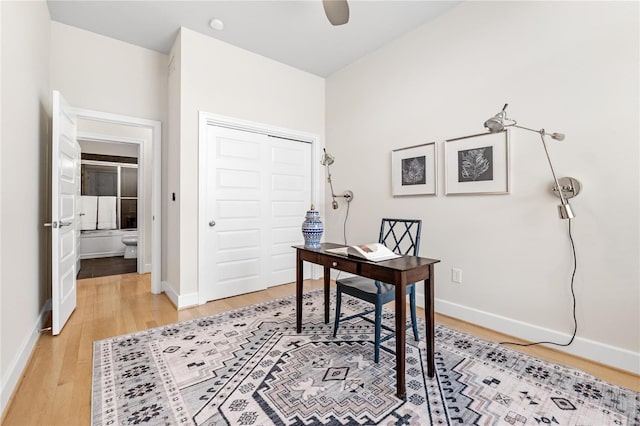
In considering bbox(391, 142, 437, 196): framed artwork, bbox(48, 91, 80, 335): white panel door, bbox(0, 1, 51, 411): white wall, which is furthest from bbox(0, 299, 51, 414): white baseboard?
bbox(391, 142, 437, 196): framed artwork

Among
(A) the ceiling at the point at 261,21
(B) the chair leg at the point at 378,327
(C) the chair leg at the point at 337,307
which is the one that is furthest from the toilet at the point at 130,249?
(B) the chair leg at the point at 378,327

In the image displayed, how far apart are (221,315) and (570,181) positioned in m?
3.00

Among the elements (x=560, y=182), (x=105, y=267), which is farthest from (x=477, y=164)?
(x=105, y=267)

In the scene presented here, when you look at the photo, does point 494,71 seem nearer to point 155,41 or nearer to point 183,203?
point 183,203

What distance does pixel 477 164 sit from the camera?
2480 millimetres

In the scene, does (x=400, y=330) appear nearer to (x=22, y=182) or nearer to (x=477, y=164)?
(x=477, y=164)

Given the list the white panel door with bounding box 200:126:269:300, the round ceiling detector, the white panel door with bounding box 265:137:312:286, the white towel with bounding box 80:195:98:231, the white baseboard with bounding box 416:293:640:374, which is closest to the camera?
the white baseboard with bounding box 416:293:640:374

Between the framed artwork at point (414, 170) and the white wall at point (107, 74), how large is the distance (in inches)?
107

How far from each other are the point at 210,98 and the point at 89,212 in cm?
460

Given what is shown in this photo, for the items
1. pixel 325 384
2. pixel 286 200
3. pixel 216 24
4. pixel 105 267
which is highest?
pixel 216 24

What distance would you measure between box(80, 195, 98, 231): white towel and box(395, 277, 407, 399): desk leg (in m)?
6.57

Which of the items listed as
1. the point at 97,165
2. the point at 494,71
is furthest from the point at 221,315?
the point at 97,165

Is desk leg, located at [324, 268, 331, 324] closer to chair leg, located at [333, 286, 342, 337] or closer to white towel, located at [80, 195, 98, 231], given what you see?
chair leg, located at [333, 286, 342, 337]

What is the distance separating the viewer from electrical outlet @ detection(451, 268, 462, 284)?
2.64m
